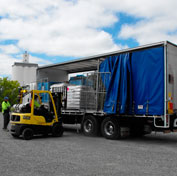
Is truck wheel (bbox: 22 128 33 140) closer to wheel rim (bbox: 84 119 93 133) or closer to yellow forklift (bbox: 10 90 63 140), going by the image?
yellow forklift (bbox: 10 90 63 140)

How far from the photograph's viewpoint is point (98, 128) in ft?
35.9

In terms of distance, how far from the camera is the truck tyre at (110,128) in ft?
32.8

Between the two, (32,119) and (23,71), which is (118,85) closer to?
(32,119)

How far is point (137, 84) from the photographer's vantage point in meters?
9.62

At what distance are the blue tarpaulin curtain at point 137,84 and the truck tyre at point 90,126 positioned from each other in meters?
1.07

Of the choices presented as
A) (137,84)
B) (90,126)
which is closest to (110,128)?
(90,126)

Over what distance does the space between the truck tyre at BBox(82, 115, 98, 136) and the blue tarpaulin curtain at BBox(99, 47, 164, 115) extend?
1.07 meters

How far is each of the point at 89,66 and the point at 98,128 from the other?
394cm

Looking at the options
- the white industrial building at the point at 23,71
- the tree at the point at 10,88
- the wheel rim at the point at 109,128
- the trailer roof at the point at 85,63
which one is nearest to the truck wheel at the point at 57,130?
the wheel rim at the point at 109,128

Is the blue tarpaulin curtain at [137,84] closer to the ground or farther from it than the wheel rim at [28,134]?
farther from it

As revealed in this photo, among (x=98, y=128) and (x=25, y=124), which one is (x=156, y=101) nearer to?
(x=98, y=128)

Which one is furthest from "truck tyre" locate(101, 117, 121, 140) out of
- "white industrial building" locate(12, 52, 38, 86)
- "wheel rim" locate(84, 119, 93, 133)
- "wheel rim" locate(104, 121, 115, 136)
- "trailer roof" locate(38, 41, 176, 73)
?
"white industrial building" locate(12, 52, 38, 86)

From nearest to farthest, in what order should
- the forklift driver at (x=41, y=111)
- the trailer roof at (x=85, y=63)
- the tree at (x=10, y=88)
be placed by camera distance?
the trailer roof at (x=85, y=63) < the forklift driver at (x=41, y=111) < the tree at (x=10, y=88)

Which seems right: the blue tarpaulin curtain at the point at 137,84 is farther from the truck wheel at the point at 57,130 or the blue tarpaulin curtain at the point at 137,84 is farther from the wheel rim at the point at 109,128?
the truck wheel at the point at 57,130
